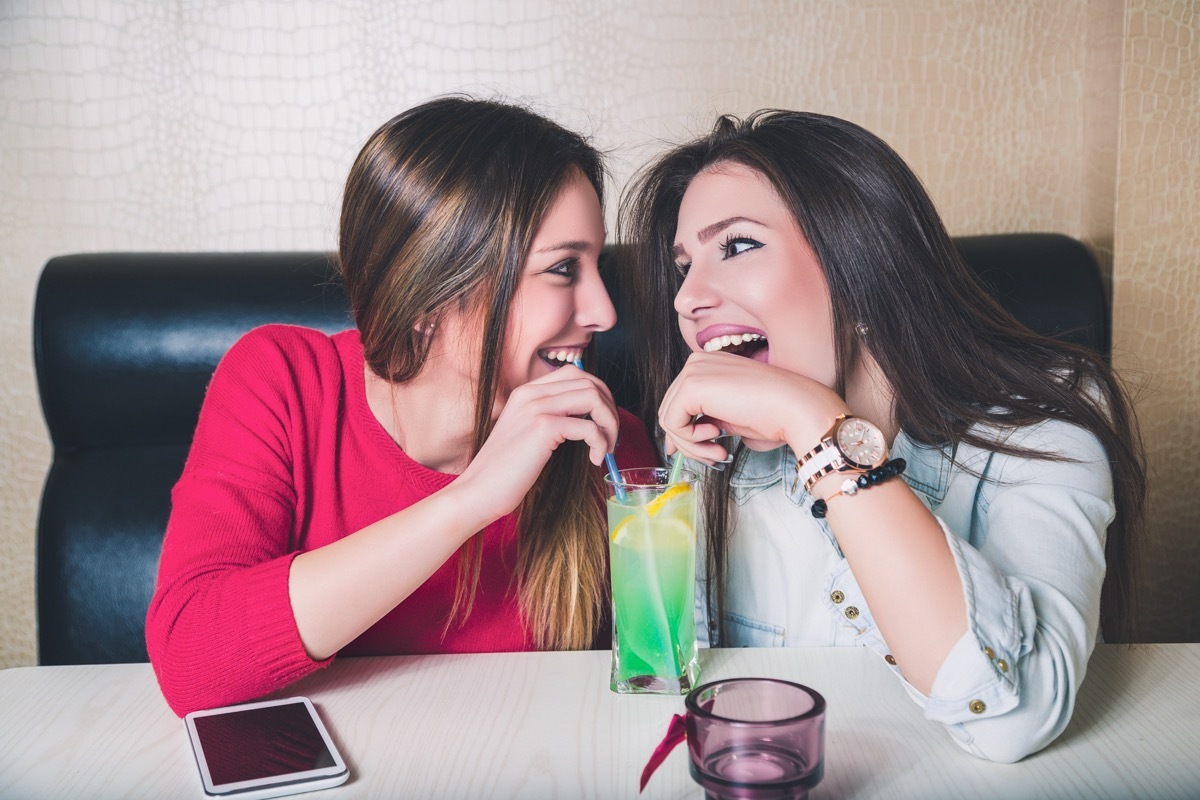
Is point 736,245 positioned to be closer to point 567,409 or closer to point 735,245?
point 735,245

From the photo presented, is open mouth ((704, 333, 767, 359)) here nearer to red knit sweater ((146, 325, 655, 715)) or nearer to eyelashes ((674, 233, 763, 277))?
eyelashes ((674, 233, 763, 277))

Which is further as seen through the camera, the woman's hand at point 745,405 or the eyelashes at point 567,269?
the eyelashes at point 567,269

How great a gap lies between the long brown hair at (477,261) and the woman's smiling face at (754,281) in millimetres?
205

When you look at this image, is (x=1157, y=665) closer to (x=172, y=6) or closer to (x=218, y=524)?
(x=218, y=524)

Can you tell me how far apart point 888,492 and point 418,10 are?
145 cm

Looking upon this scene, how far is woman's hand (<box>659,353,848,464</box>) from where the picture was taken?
98 centimetres

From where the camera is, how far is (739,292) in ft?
4.10

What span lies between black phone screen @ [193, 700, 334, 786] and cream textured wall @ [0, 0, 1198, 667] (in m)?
1.23

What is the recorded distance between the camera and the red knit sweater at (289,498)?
108 centimetres

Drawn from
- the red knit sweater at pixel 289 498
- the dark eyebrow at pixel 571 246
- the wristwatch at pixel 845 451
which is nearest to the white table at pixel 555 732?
the red knit sweater at pixel 289 498

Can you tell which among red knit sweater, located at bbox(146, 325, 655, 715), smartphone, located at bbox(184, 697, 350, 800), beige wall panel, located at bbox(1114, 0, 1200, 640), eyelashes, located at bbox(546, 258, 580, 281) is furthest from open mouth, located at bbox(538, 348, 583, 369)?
beige wall panel, located at bbox(1114, 0, 1200, 640)

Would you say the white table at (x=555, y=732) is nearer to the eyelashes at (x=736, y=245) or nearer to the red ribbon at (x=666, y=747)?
the red ribbon at (x=666, y=747)

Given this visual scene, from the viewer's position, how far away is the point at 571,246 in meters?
1.29

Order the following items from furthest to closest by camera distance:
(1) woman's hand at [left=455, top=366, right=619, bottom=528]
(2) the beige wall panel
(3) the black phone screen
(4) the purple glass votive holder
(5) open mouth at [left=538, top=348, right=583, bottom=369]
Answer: (2) the beige wall panel < (5) open mouth at [left=538, top=348, right=583, bottom=369] < (1) woman's hand at [left=455, top=366, right=619, bottom=528] < (3) the black phone screen < (4) the purple glass votive holder
